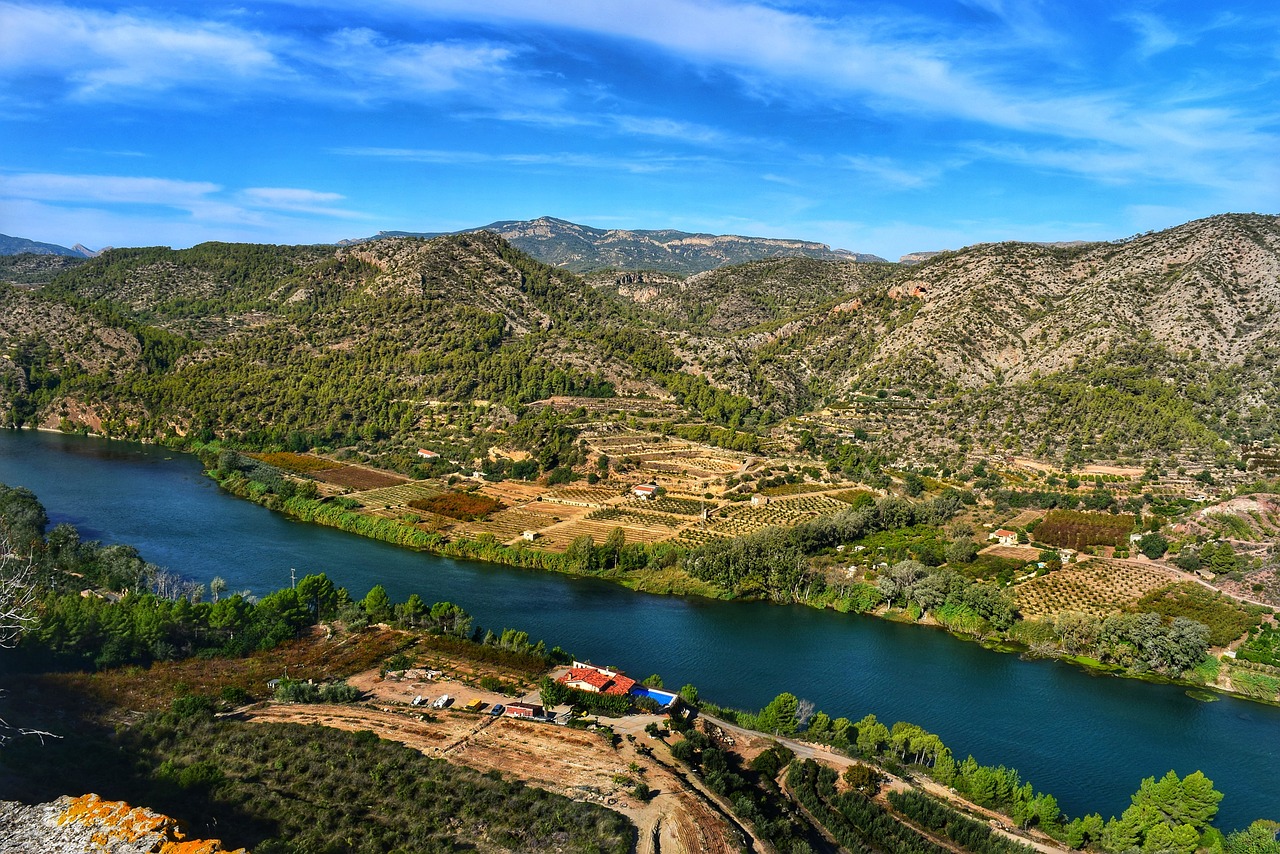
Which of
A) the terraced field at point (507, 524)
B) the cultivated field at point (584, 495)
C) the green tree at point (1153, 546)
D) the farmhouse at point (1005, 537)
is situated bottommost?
the terraced field at point (507, 524)

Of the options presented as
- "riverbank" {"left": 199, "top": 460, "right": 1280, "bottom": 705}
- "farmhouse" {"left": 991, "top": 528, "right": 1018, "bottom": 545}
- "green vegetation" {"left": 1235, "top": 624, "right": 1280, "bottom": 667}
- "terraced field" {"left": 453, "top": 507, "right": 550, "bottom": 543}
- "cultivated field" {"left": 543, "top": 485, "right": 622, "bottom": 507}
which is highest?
"farmhouse" {"left": 991, "top": 528, "right": 1018, "bottom": 545}

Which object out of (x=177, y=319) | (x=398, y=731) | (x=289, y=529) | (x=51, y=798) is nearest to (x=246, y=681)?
(x=398, y=731)

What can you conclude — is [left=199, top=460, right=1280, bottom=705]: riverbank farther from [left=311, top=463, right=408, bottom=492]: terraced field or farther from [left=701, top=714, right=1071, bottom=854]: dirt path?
[left=701, top=714, right=1071, bottom=854]: dirt path

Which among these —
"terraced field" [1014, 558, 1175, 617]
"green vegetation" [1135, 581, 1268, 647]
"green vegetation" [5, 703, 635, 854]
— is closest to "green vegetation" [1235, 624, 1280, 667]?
"green vegetation" [1135, 581, 1268, 647]

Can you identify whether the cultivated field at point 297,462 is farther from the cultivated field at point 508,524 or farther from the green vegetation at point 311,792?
→ the green vegetation at point 311,792

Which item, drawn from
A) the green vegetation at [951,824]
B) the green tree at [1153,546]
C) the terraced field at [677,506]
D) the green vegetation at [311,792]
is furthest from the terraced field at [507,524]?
the green tree at [1153,546]

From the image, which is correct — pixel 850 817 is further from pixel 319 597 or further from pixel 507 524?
pixel 507 524

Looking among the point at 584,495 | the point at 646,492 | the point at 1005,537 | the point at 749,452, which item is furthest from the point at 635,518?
the point at 1005,537
